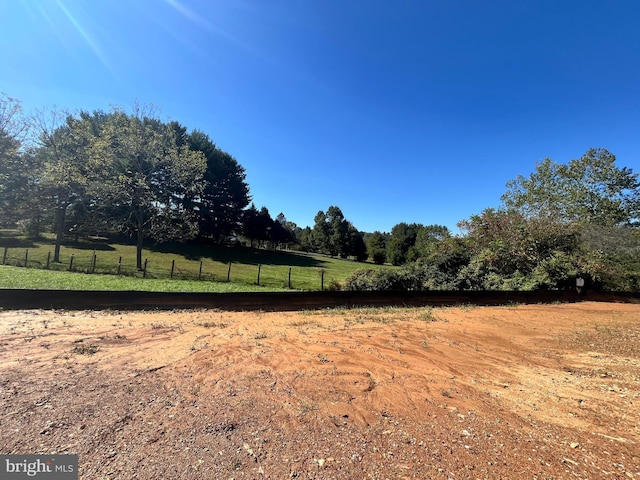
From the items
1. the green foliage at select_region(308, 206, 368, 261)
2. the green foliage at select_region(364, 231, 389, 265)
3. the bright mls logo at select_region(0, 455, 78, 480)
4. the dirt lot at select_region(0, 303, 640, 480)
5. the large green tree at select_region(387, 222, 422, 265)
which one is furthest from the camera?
the green foliage at select_region(308, 206, 368, 261)

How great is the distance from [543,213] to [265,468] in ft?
80.8

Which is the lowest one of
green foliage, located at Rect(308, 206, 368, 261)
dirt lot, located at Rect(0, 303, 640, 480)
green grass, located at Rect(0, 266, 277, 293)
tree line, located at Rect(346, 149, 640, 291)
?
dirt lot, located at Rect(0, 303, 640, 480)

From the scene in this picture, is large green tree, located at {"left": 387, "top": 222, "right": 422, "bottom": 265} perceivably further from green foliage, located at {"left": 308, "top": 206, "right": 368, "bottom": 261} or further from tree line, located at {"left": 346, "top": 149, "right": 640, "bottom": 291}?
tree line, located at {"left": 346, "top": 149, "right": 640, "bottom": 291}

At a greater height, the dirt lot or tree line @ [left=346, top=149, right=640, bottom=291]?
tree line @ [left=346, top=149, right=640, bottom=291]

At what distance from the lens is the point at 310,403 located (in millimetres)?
3447

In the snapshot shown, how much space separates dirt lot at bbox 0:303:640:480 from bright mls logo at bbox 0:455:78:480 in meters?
0.07

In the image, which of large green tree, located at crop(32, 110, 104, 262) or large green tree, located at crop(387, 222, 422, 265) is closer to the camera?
large green tree, located at crop(32, 110, 104, 262)

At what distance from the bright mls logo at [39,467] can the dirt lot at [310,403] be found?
0.07 m

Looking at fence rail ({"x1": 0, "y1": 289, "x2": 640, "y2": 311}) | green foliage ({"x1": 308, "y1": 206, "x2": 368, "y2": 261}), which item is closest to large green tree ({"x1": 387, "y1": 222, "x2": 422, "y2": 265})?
green foliage ({"x1": 308, "y1": 206, "x2": 368, "y2": 261})

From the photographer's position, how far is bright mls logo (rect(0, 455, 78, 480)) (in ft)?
7.27

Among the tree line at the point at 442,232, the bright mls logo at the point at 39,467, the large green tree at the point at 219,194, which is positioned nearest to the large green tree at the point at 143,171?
the tree line at the point at 442,232

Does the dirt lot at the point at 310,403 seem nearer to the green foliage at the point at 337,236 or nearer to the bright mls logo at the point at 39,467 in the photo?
the bright mls logo at the point at 39,467

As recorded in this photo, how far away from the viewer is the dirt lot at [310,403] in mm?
2439

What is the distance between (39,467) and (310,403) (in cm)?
237
